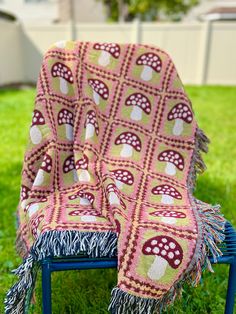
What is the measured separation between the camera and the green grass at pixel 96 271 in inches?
76.8

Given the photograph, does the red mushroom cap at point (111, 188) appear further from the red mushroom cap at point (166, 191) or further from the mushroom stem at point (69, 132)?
the mushroom stem at point (69, 132)

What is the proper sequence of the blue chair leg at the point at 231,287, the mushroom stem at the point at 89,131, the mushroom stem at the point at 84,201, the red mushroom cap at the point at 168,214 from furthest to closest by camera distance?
the mushroom stem at the point at 89,131, the mushroom stem at the point at 84,201, the red mushroom cap at the point at 168,214, the blue chair leg at the point at 231,287

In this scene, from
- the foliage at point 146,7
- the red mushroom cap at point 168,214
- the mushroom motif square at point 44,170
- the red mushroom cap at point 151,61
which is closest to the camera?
the red mushroom cap at point 168,214

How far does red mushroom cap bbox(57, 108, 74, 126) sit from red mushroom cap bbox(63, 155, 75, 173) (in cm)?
19

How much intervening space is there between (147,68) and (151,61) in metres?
0.05

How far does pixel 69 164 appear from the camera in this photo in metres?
2.05

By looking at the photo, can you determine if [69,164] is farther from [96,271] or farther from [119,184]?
[96,271]

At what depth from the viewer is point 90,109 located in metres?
2.08

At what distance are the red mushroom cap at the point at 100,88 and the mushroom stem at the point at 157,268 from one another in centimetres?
106

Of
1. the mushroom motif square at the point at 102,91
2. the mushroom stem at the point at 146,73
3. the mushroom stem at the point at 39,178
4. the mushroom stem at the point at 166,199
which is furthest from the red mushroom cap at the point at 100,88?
the mushroom stem at the point at 166,199

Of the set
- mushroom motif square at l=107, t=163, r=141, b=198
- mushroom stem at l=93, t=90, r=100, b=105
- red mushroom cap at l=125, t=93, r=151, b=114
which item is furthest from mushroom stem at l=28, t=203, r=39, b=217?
red mushroom cap at l=125, t=93, r=151, b=114

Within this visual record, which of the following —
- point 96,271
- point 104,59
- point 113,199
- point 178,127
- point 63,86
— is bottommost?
point 96,271

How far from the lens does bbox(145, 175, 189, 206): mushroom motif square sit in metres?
1.85

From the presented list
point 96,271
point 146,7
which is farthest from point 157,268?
point 146,7
